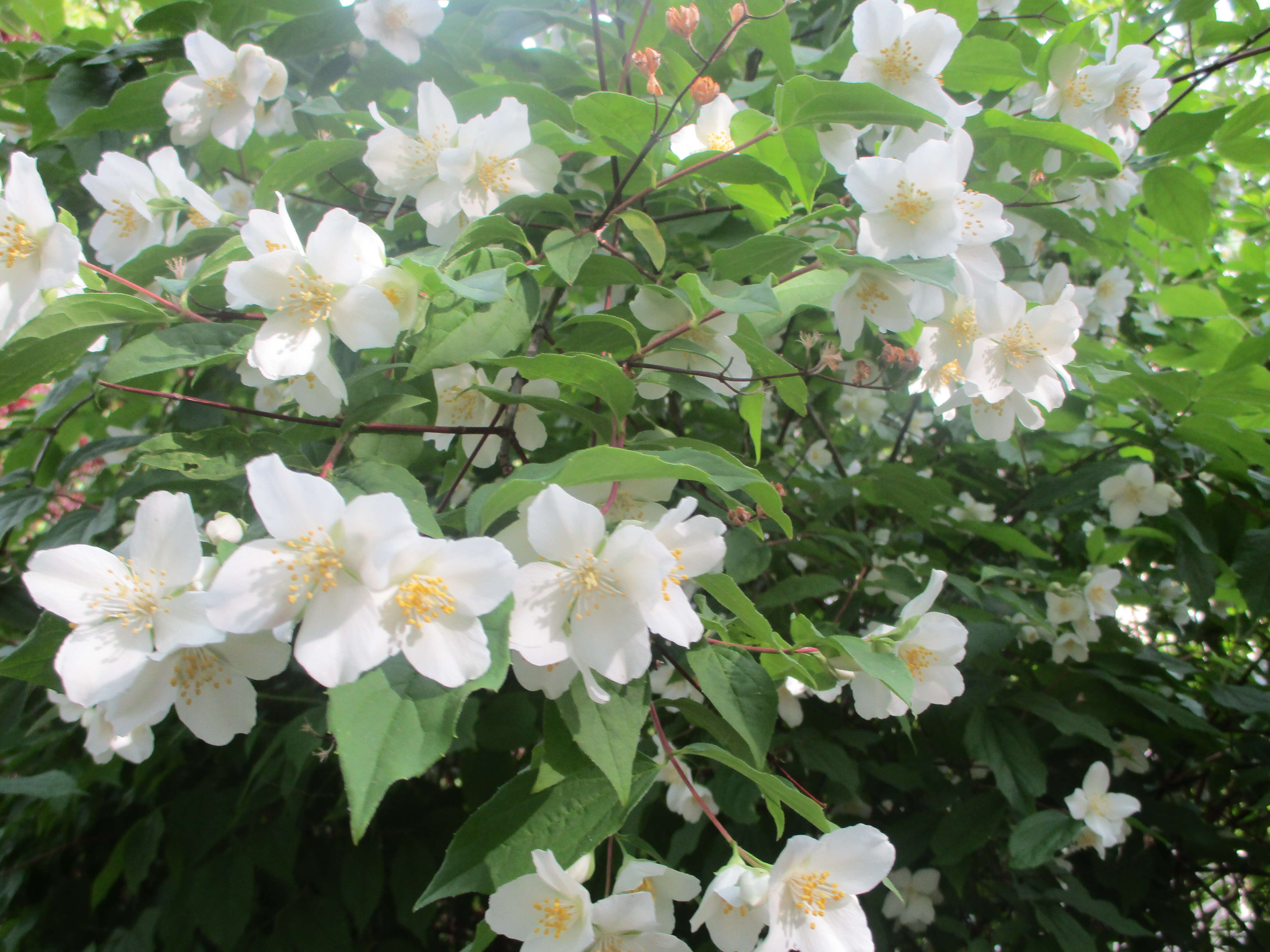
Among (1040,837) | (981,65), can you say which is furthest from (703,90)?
(1040,837)

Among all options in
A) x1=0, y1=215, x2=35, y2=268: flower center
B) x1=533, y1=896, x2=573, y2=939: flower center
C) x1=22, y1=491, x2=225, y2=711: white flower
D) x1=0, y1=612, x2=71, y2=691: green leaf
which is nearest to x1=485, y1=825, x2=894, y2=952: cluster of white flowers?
x1=533, y1=896, x2=573, y2=939: flower center

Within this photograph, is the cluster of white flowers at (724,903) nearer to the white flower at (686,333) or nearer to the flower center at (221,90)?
the white flower at (686,333)

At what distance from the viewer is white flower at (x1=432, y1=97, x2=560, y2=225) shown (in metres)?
1.15

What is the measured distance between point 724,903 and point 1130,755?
180 cm

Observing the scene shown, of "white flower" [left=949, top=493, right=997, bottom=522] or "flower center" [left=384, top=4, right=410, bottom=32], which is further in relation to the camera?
"white flower" [left=949, top=493, right=997, bottom=522]

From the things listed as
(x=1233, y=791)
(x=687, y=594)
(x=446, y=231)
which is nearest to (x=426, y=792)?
(x=687, y=594)

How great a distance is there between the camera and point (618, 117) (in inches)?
42.8

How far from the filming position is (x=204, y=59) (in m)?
1.38

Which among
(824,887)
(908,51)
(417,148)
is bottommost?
(824,887)

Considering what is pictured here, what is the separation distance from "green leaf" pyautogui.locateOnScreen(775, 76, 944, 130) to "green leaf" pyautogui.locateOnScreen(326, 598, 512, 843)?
768 mm

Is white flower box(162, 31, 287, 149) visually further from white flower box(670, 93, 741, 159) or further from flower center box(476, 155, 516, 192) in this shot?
white flower box(670, 93, 741, 159)

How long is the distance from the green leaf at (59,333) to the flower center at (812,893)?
108 cm

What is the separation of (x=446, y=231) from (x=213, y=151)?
30.8 inches

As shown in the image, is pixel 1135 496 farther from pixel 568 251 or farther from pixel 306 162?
pixel 306 162
